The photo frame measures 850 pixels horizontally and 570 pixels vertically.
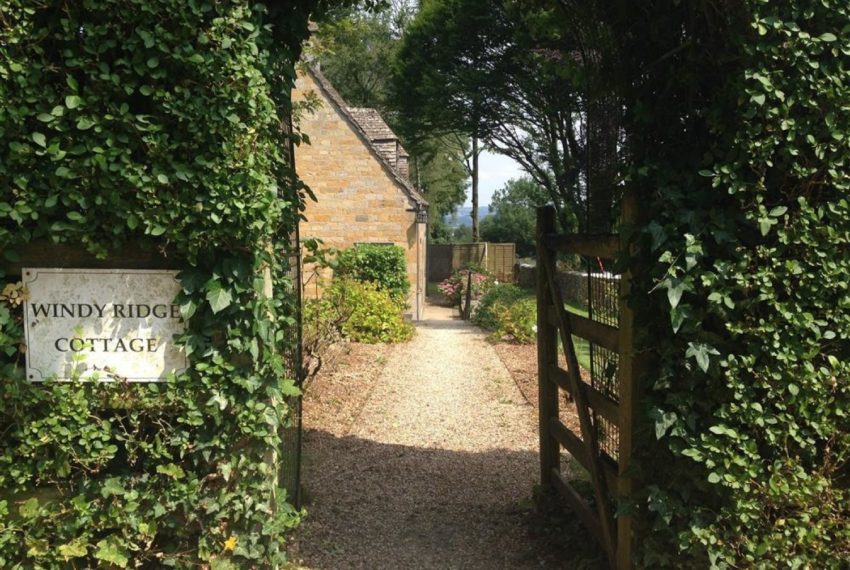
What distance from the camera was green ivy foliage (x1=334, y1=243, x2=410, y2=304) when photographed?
1659cm

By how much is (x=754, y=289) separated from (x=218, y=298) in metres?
2.31

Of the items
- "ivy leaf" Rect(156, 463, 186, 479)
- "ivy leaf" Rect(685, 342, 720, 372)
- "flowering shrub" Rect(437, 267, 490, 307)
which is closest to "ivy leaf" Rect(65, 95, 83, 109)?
"ivy leaf" Rect(156, 463, 186, 479)

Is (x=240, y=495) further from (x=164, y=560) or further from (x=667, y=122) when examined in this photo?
(x=667, y=122)

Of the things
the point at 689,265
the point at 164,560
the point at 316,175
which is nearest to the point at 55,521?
the point at 164,560

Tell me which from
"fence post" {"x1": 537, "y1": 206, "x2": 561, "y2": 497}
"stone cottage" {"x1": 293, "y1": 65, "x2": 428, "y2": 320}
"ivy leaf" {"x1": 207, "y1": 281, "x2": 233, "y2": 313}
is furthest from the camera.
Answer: "stone cottage" {"x1": 293, "y1": 65, "x2": 428, "y2": 320}

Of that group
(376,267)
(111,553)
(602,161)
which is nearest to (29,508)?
(111,553)

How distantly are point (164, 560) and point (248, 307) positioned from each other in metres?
1.27

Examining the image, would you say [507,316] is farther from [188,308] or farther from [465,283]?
[188,308]

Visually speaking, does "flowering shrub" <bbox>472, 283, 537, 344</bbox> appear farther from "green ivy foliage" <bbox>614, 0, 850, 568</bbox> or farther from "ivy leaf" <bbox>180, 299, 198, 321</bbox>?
"ivy leaf" <bbox>180, 299, 198, 321</bbox>

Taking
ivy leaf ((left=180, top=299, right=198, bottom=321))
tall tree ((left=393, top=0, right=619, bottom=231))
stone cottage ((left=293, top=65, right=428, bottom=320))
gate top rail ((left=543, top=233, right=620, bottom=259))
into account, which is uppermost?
tall tree ((left=393, top=0, right=619, bottom=231))

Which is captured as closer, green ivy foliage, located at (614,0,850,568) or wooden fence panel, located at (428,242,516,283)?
green ivy foliage, located at (614,0,850,568)

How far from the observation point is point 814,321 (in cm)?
263

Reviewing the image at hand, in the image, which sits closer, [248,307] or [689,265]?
[689,265]

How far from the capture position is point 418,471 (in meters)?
6.17
